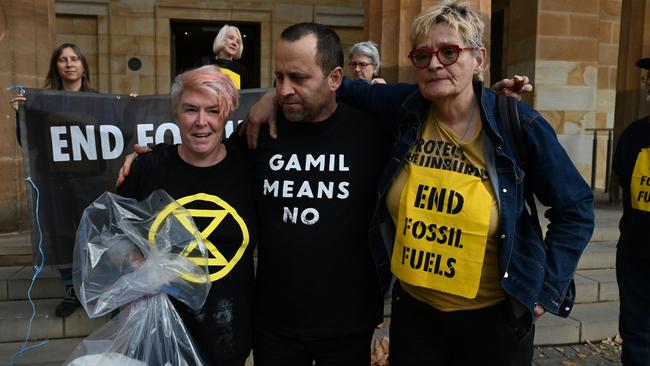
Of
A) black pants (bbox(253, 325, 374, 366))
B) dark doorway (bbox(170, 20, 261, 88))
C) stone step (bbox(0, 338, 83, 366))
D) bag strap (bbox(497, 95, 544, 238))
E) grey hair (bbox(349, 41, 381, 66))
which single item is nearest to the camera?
bag strap (bbox(497, 95, 544, 238))

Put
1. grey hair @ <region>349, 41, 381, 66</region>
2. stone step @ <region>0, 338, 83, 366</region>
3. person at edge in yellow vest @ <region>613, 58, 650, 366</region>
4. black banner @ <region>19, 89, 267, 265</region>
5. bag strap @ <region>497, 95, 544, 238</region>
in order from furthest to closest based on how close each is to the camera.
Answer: grey hair @ <region>349, 41, 381, 66</region>
black banner @ <region>19, 89, 267, 265</region>
stone step @ <region>0, 338, 83, 366</region>
person at edge in yellow vest @ <region>613, 58, 650, 366</region>
bag strap @ <region>497, 95, 544, 238</region>

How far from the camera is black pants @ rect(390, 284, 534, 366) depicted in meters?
1.86

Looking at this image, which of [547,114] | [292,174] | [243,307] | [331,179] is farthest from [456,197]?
[547,114]

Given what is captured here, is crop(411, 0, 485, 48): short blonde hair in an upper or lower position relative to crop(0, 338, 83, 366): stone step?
upper

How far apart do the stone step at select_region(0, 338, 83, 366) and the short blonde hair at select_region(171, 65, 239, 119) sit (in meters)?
2.50

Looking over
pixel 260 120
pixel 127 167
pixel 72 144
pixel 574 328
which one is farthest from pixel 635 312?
pixel 72 144

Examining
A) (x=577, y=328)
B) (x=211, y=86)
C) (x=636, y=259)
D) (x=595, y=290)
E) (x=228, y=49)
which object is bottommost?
(x=577, y=328)

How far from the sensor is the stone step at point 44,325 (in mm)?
3738

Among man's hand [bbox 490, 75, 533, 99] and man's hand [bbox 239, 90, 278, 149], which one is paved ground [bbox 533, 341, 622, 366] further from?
man's hand [bbox 239, 90, 278, 149]

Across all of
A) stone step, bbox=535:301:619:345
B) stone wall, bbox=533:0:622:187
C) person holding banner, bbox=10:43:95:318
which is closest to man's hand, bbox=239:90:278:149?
person holding banner, bbox=10:43:95:318

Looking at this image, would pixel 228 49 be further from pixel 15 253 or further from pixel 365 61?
pixel 15 253

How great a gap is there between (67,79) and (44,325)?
180 centimetres

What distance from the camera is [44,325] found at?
3.75 m

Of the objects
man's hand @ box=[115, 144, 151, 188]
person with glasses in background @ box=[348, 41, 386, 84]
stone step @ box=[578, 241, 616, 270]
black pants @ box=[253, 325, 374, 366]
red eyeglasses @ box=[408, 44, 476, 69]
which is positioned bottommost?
stone step @ box=[578, 241, 616, 270]
